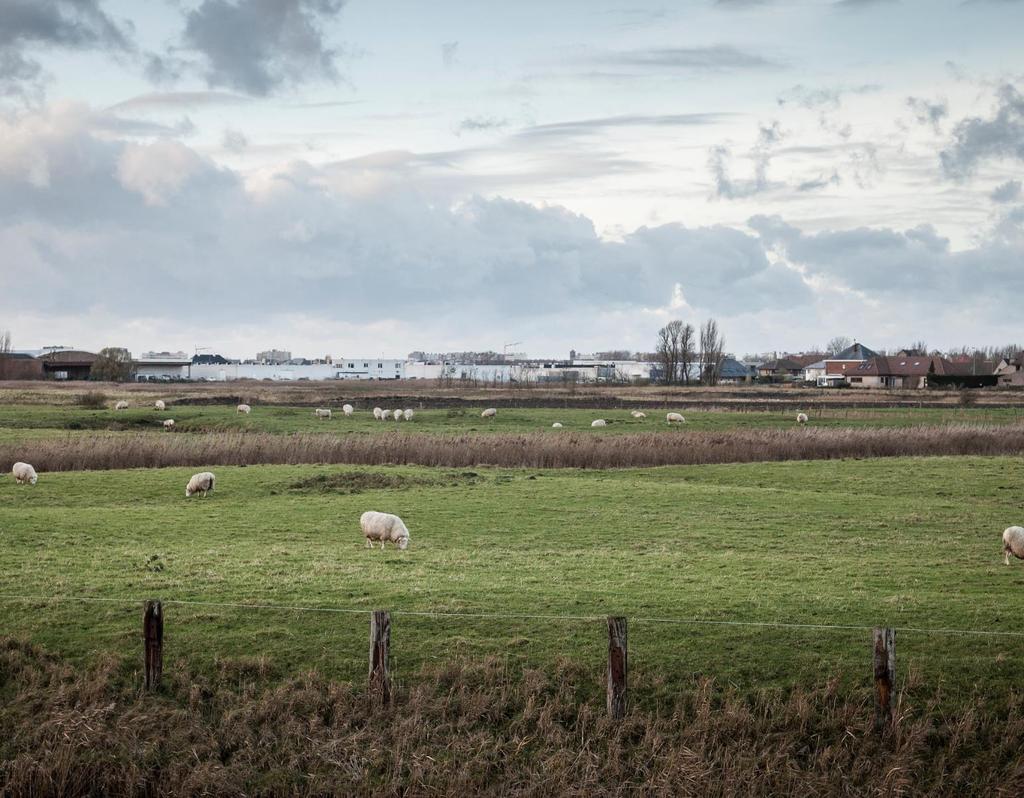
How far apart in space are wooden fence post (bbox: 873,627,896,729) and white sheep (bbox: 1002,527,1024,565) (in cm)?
1048

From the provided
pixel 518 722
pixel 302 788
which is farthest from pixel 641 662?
pixel 302 788

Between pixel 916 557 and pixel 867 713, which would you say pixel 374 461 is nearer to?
pixel 916 557

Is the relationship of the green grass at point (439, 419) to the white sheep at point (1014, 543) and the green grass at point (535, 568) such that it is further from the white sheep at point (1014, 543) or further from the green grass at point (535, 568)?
the white sheep at point (1014, 543)

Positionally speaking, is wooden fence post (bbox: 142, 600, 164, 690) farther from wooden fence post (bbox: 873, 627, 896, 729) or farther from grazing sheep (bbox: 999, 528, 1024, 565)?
grazing sheep (bbox: 999, 528, 1024, 565)

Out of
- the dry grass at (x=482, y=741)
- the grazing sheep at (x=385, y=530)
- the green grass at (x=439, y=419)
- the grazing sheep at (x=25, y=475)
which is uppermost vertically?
the green grass at (x=439, y=419)

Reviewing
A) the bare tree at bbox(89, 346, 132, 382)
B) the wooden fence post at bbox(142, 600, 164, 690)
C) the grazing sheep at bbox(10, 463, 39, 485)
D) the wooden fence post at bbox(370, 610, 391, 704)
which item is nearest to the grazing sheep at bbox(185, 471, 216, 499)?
the grazing sheep at bbox(10, 463, 39, 485)

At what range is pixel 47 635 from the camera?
16.2 m

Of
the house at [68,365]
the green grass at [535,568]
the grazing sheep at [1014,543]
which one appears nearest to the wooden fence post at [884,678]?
the green grass at [535,568]

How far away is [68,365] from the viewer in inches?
6048

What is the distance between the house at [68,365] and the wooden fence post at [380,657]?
151 meters

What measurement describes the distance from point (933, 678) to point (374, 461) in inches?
1250

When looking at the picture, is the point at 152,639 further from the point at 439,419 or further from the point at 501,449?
Result: the point at 439,419

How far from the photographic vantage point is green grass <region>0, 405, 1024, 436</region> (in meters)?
58.0

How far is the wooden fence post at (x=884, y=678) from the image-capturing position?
13.5m
